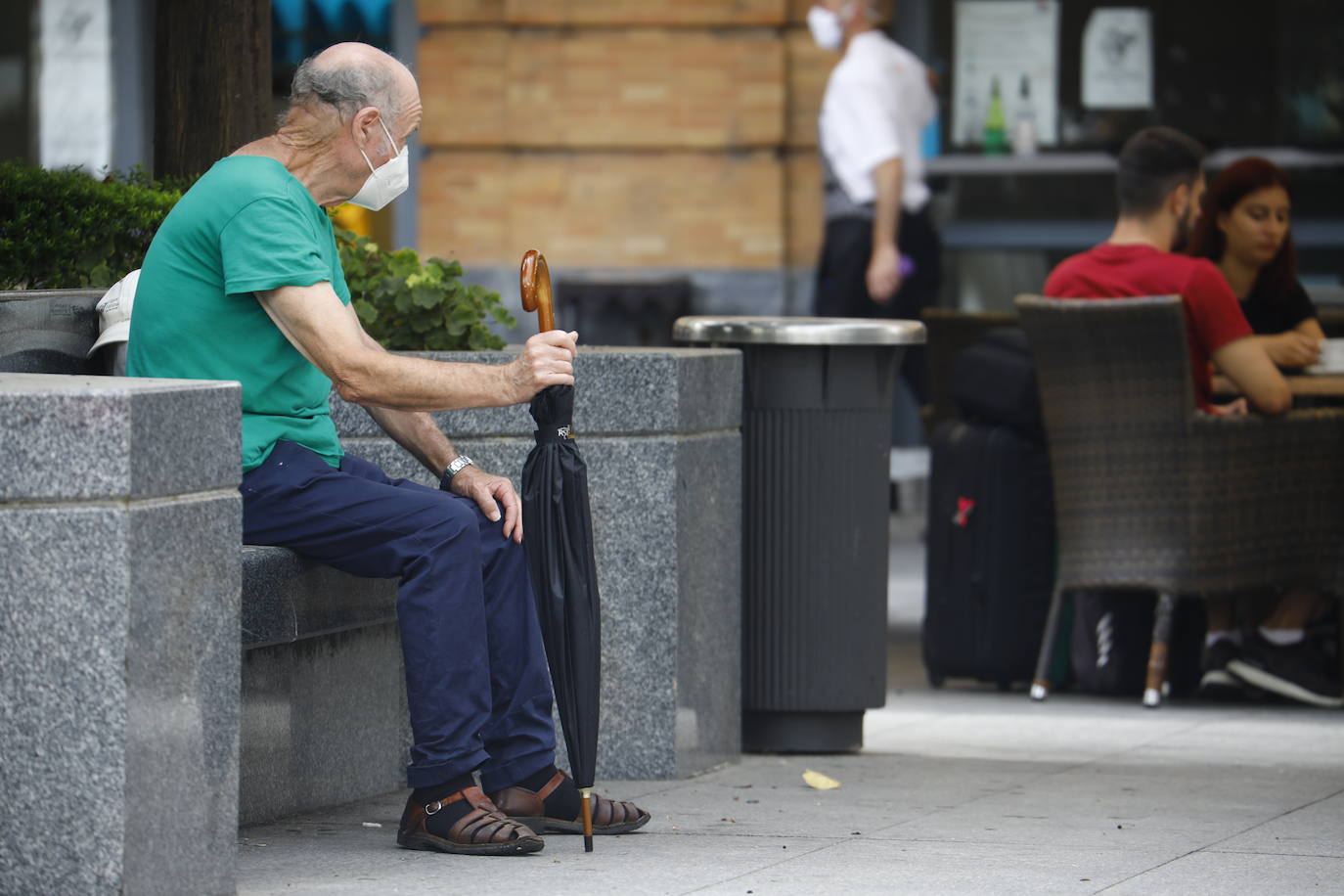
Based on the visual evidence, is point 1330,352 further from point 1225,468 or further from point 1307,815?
point 1307,815

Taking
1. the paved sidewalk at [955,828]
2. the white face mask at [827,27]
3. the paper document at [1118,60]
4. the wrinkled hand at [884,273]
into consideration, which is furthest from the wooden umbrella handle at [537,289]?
the paper document at [1118,60]

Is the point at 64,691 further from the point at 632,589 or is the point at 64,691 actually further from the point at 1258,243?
the point at 1258,243

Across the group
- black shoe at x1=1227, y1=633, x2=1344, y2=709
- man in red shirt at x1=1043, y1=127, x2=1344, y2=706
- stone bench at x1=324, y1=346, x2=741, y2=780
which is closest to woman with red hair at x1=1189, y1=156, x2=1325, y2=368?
man in red shirt at x1=1043, y1=127, x2=1344, y2=706

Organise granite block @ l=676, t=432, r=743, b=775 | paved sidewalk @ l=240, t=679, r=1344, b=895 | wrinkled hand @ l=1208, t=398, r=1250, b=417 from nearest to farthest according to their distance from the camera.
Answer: paved sidewalk @ l=240, t=679, r=1344, b=895
granite block @ l=676, t=432, r=743, b=775
wrinkled hand @ l=1208, t=398, r=1250, b=417

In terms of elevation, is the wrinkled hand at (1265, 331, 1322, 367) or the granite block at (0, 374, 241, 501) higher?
the wrinkled hand at (1265, 331, 1322, 367)

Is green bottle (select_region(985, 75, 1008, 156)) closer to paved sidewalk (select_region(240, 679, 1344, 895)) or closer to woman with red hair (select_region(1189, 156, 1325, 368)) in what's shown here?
woman with red hair (select_region(1189, 156, 1325, 368))

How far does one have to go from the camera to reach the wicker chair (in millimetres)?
6625

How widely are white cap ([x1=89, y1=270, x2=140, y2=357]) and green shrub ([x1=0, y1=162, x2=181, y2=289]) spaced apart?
0.47 m

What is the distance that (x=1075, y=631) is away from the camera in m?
7.02

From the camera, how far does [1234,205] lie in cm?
712

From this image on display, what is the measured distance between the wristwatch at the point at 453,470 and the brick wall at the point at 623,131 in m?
6.92

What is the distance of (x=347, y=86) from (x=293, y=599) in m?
0.97

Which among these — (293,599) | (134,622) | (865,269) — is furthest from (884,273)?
(134,622)

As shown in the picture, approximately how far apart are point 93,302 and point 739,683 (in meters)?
1.77
